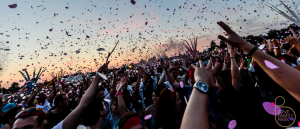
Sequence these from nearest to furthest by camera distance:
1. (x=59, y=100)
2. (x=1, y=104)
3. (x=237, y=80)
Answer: (x=237, y=80)
(x=59, y=100)
(x=1, y=104)

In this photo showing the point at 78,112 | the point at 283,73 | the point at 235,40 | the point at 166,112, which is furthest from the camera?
the point at 166,112

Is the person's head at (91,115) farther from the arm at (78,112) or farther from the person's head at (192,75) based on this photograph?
the person's head at (192,75)

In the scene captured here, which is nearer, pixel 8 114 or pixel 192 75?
pixel 8 114

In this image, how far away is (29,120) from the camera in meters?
2.40

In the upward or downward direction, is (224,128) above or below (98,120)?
below

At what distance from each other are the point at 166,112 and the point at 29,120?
2.53m

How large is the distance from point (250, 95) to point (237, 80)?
88cm

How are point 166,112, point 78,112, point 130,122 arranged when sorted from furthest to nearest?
point 166,112, point 78,112, point 130,122

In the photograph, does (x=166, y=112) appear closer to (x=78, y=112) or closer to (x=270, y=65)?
(x=78, y=112)

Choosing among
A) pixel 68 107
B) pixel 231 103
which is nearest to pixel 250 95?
pixel 231 103

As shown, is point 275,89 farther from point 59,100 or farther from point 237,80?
point 59,100

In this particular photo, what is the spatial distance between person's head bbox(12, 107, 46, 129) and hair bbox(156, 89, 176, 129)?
228 centimetres

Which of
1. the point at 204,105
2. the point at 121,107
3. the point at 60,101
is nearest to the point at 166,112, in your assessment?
the point at 121,107

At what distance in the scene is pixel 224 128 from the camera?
3545mm
